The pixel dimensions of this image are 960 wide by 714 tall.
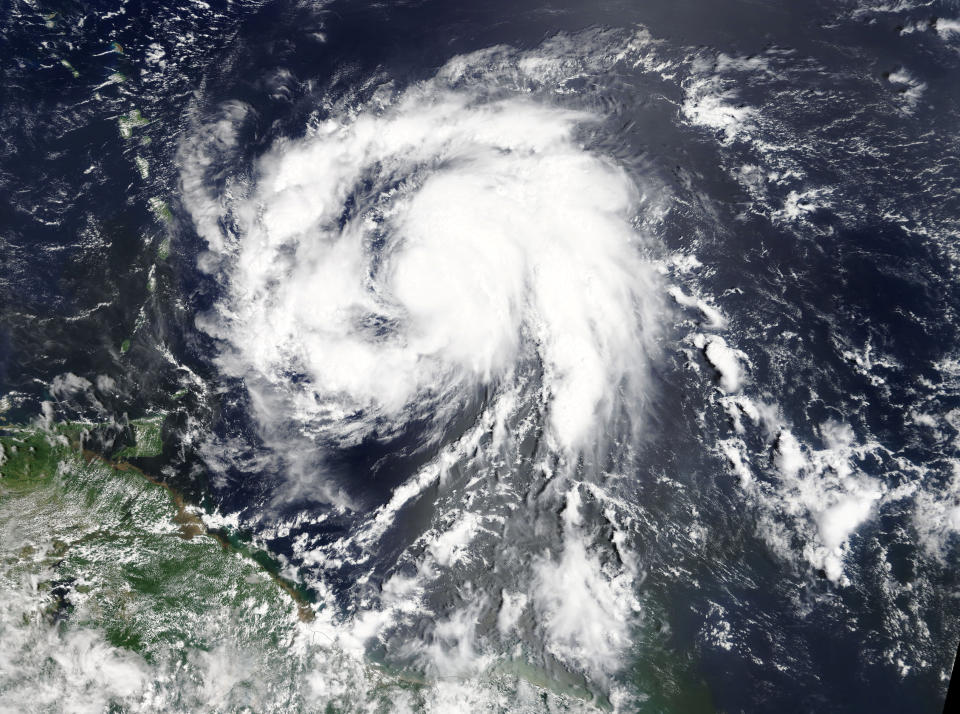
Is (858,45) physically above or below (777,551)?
above

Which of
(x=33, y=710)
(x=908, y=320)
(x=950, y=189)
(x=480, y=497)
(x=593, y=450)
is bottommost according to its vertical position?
(x=33, y=710)

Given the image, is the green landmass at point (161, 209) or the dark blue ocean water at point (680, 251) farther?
the green landmass at point (161, 209)

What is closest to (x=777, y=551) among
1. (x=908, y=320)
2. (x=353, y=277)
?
(x=908, y=320)

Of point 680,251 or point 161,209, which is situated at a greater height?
point 680,251

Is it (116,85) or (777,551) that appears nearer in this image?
(777,551)

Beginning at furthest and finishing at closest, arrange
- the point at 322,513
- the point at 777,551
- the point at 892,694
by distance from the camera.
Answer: the point at 322,513 < the point at 777,551 < the point at 892,694

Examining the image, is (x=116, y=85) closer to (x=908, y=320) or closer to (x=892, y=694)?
(x=908, y=320)

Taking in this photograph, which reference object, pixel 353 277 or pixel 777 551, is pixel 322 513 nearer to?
pixel 353 277

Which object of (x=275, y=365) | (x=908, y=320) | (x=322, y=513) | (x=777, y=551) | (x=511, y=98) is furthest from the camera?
(x=511, y=98)

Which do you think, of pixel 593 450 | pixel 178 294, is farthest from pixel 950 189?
pixel 178 294

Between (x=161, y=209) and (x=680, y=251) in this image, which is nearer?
(x=680, y=251)

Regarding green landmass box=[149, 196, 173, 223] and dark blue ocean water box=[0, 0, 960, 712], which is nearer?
dark blue ocean water box=[0, 0, 960, 712]
